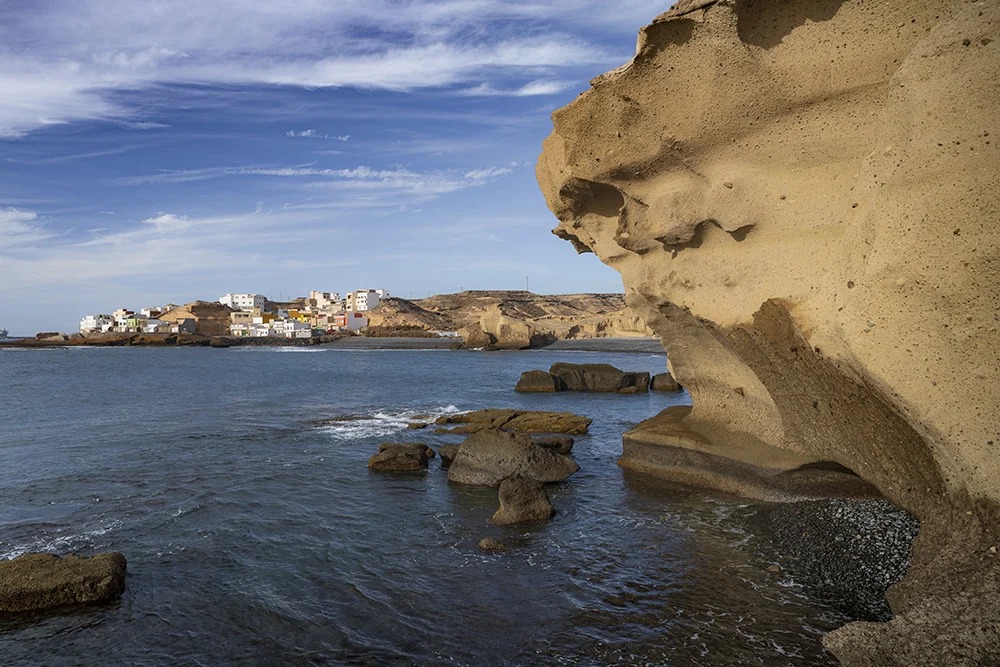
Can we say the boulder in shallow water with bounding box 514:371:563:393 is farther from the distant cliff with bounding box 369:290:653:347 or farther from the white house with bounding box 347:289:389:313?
the white house with bounding box 347:289:389:313

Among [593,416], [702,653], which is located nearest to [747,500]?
[702,653]

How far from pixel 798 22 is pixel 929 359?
189 inches

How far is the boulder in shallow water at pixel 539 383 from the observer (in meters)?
33.8

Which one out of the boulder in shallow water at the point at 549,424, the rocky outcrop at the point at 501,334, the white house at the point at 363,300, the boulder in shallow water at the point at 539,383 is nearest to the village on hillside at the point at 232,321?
the white house at the point at 363,300

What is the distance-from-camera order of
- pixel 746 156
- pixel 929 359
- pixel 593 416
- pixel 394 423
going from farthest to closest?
pixel 593 416 < pixel 394 423 < pixel 746 156 < pixel 929 359

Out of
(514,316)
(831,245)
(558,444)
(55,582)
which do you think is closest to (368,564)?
(55,582)

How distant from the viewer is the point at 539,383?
34.0 metres

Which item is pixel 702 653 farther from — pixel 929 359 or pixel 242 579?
pixel 242 579

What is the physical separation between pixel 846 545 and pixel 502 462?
6.95 metres

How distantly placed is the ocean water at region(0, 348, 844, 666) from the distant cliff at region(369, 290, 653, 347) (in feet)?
97.9

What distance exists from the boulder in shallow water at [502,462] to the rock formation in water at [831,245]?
7.34 ft

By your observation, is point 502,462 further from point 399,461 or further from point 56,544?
point 56,544

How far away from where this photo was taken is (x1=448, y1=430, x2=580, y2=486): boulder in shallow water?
13.8 metres

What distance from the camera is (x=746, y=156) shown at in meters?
9.76
